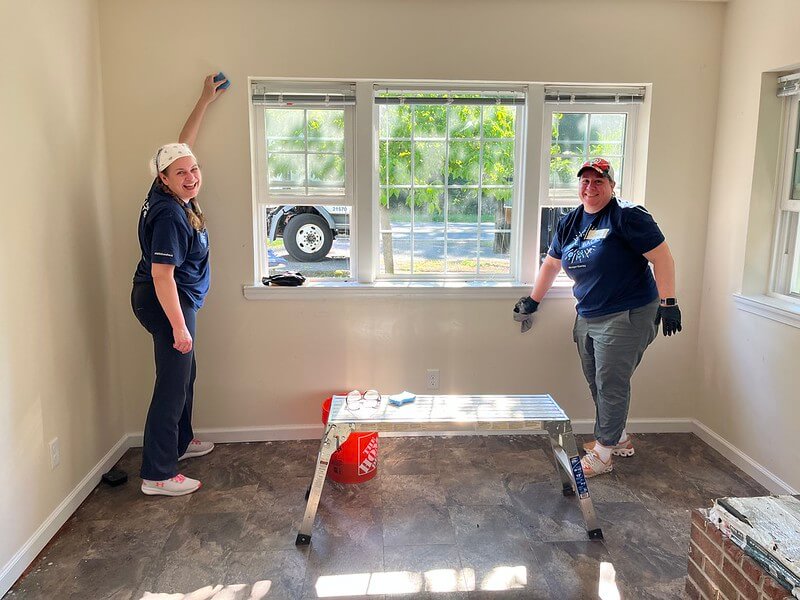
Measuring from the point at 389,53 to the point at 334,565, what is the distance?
2552mm

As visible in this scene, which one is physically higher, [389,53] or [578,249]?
[389,53]

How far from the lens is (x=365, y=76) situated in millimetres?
3215

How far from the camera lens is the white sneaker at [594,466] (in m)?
3.05

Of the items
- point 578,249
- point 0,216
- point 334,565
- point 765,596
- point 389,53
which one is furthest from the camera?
point 389,53

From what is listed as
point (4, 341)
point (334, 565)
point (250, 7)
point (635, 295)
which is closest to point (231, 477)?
point (334, 565)

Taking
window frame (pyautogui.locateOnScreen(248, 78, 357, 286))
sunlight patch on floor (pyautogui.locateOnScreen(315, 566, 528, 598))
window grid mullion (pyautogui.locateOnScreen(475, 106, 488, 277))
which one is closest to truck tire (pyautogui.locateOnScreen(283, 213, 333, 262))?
window frame (pyautogui.locateOnScreen(248, 78, 357, 286))

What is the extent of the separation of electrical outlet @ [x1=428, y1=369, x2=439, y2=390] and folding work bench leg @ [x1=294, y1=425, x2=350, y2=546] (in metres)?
1.17

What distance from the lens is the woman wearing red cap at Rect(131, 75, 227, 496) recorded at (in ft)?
8.50

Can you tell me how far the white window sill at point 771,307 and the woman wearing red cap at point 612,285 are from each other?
1.71 ft

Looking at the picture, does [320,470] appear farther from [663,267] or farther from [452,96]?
[452,96]

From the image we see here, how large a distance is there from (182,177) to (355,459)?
5.16 ft

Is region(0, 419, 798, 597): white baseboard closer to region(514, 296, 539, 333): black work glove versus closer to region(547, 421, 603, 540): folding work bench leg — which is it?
region(514, 296, 539, 333): black work glove

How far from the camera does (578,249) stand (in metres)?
2.98

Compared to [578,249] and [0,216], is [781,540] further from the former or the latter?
[0,216]
